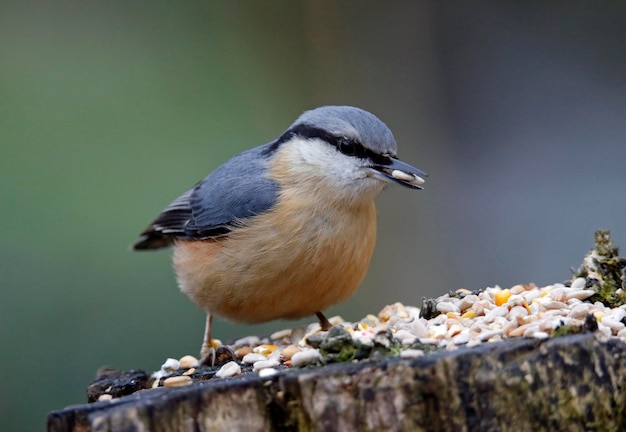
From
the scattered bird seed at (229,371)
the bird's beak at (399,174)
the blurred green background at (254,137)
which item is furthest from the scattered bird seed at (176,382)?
the blurred green background at (254,137)

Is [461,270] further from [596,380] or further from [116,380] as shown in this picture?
[596,380]

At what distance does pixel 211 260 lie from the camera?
321 centimetres

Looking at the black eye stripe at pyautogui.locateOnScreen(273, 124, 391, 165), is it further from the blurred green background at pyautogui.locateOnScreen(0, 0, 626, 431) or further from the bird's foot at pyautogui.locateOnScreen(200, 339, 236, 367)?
the blurred green background at pyautogui.locateOnScreen(0, 0, 626, 431)

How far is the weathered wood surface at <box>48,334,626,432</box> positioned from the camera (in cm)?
172

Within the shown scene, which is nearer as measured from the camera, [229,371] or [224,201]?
[229,371]

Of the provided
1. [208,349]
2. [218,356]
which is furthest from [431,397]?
[208,349]

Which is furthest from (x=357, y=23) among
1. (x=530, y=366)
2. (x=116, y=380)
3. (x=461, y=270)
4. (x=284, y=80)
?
(x=530, y=366)

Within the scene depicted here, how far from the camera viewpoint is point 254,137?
566 cm

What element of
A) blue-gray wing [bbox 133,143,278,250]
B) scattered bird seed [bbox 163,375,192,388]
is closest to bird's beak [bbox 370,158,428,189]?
blue-gray wing [bbox 133,143,278,250]

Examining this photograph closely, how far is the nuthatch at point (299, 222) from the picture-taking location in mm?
3016

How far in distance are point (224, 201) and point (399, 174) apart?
2.65 feet

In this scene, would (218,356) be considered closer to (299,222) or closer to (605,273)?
(299,222)

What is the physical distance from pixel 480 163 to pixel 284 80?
6.00 feet

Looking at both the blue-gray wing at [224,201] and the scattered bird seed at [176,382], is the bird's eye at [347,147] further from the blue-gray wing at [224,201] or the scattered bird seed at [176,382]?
the scattered bird seed at [176,382]
